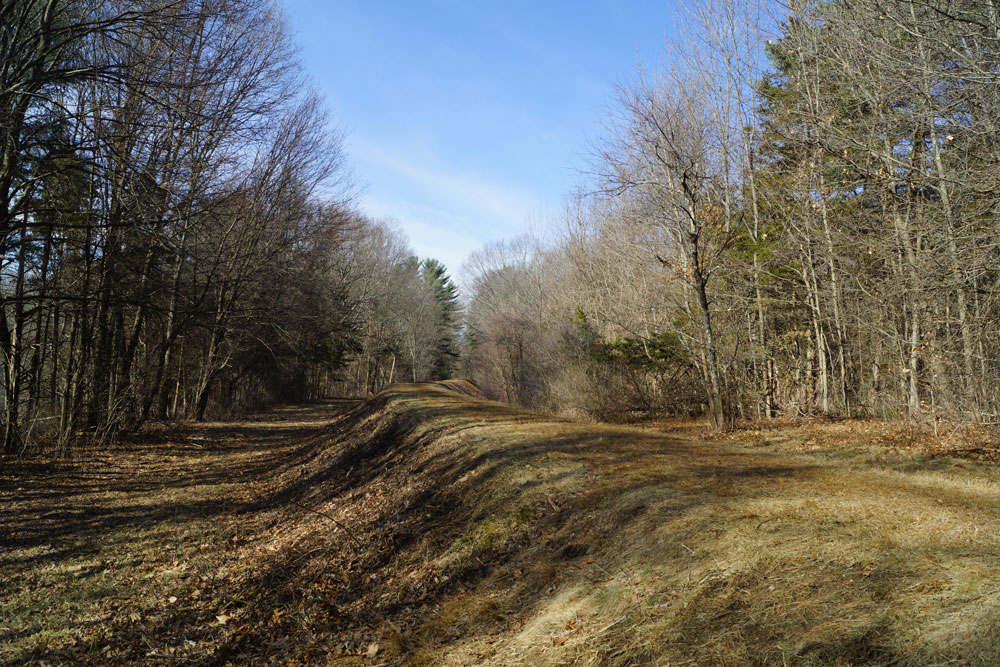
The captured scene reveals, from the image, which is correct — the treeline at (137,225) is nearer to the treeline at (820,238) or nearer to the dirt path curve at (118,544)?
the dirt path curve at (118,544)

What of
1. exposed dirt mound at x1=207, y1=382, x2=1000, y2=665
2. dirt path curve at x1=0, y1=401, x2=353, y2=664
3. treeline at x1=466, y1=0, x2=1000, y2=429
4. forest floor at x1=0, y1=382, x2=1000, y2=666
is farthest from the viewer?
treeline at x1=466, y1=0, x2=1000, y2=429

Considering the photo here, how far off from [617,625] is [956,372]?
10462mm

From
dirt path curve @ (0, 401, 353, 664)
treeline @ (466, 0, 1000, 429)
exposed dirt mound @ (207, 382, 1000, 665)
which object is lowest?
dirt path curve @ (0, 401, 353, 664)

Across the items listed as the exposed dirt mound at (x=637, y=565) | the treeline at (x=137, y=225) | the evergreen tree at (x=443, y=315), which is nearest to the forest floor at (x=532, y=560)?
the exposed dirt mound at (x=637, y=565)

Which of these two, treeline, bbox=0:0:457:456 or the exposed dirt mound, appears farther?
treeline, bbox=0:0:457:456

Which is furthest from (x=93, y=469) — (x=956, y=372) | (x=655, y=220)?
(x=956, y=372)

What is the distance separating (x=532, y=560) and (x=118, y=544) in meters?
5.43

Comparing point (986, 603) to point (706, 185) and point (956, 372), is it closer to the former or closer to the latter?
point (956, 372)

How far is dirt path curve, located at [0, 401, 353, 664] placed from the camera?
5.01m

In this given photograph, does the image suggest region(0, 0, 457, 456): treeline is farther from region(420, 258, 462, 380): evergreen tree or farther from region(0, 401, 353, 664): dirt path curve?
region(420, 258, 462, 380): evergreen tree

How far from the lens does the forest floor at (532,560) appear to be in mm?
3227

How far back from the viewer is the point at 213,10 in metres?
11.4

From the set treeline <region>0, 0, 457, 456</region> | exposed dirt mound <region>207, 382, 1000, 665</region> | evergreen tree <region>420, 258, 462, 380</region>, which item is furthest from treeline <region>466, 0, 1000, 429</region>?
evergreen tree <region>420, 258, 462, 380</region>

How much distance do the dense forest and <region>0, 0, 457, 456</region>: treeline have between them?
0.34 feet
